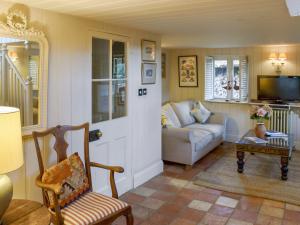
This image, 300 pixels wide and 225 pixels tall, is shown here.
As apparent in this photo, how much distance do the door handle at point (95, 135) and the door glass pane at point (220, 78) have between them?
4068 mm

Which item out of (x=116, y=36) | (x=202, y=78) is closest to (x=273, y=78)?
(x=202, y=78)

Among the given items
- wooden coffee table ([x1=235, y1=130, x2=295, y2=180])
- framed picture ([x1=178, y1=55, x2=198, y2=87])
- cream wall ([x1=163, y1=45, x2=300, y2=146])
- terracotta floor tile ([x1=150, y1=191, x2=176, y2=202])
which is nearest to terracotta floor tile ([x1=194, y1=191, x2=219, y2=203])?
terracotta floor tile ([x1=150, y1=191, x2=176, y2=202])

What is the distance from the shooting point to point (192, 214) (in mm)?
3148

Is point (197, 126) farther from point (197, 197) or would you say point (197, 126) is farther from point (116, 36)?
point (116, 36)

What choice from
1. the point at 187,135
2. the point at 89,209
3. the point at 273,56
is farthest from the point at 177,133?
the point at 273,56

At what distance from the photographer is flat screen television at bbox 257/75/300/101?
5.65 metres

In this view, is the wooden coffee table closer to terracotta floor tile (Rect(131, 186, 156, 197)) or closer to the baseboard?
the baseboard

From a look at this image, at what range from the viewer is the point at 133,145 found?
3.75 meters

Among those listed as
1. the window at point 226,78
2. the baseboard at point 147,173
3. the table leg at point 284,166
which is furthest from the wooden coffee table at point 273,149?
the window at point 226,78

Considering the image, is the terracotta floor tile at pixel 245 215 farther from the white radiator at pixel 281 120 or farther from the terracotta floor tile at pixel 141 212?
the white radiator at pixel 281 120

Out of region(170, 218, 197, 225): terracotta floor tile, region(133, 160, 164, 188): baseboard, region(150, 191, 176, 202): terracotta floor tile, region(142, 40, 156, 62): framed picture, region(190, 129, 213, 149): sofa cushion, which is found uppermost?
region(142, 40, 156, 62): framed picture

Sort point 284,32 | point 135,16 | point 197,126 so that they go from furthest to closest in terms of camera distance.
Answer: point 197,126 < point 284,32 < point 135,16

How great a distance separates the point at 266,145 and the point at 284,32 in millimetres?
1535

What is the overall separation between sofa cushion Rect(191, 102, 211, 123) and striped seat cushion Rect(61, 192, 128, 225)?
388 cm
